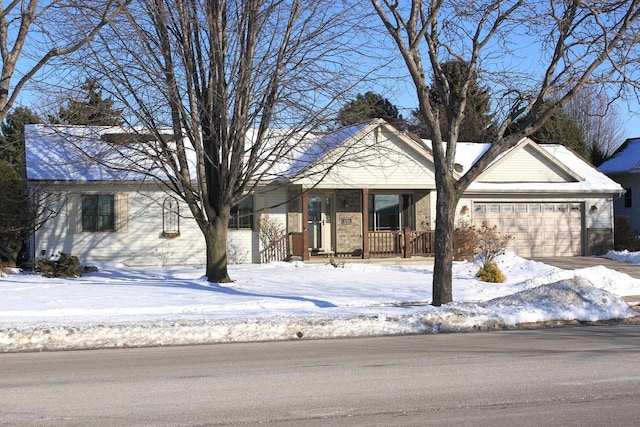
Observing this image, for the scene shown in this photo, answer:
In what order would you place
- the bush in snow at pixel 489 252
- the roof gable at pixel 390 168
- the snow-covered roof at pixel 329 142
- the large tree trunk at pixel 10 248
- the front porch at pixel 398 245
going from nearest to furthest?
the snow-covered roof at pixel 329 142
the bush in snow at pixel 489 252
the large tree trunk at pixel 10 248
the roof gable at pixel 390 168
the front porch at pixel 398 245

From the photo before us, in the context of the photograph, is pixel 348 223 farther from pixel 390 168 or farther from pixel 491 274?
pixel 491 274

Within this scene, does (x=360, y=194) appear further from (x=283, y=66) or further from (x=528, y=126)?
(x=528, y=126)

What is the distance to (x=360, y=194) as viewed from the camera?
27.6m

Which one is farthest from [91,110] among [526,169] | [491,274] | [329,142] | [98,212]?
[526,169]

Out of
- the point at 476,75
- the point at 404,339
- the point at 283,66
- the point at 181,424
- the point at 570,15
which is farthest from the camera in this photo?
A: the point at 283,66

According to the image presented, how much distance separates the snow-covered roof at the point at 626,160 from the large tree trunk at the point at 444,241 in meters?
23.5

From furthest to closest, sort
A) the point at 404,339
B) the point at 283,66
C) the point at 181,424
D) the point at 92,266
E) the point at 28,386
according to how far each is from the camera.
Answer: the point at 92,266, the point at 283,66, the point at 404,339, the point at 28,386, the point at 181,424

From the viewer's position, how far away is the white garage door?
96.5ft

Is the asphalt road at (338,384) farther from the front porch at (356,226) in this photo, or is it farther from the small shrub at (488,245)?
the front porch at (356,226)

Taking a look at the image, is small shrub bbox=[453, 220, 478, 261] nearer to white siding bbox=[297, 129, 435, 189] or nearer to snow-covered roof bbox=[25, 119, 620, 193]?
white siding bbox=[297, 129, 435, 189]

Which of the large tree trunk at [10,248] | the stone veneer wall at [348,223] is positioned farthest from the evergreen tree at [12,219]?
the stone veneer wall at [348,223]

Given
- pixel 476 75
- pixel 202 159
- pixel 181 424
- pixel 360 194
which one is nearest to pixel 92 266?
pixel 202 159

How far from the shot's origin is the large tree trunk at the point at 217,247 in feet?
61.9

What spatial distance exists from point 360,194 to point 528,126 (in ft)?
42.4
